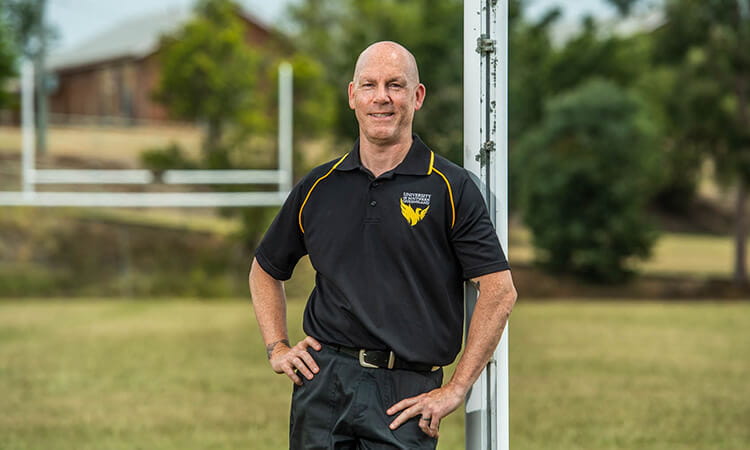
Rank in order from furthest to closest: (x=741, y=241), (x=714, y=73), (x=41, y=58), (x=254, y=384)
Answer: (x=741, y=241)
(x=714, y=73)
(x=41, y=58)
(x=254, y=384)

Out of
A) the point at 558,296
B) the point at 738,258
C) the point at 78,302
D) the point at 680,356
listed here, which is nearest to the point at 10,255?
the point at 78,302

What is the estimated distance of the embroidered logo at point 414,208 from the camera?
2332mm

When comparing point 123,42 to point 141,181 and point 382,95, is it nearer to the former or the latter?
point 141,181

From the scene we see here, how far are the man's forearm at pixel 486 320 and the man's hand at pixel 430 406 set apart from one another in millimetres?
24

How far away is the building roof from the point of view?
79.9 feet

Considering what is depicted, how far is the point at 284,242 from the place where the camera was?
255 cm

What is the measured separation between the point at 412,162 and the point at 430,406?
0.57 metres

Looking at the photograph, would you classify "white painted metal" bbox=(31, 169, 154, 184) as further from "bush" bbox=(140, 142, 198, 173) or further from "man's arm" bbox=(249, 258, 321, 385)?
"man's arm" bbox=(249, 258, 321, 385)

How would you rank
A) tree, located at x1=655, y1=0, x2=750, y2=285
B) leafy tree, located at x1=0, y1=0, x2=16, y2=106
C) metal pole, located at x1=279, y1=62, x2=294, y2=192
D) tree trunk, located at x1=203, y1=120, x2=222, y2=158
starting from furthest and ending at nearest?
tree, located at x1=655, y1=0, x2=750, y2=285, tree trunk, located at x1=203, y1=120, x2=222, y2=158, leafy tree, located at x1=0, y1=0, x2=16, y2=106, metal pole, located at x1=279, y1=62, x2=294, y2=192

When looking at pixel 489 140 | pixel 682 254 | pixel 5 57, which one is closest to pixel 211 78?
pixel 5 57

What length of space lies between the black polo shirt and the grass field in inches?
134

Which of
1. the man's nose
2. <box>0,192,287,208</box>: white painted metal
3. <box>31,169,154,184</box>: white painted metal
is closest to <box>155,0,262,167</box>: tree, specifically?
<box>31,169,154,184</box>: white painted metal

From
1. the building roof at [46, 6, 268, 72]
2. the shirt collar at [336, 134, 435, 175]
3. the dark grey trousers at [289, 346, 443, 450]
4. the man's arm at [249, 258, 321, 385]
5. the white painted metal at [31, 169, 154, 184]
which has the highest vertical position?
the building roof at [46, 6, 268, 72]

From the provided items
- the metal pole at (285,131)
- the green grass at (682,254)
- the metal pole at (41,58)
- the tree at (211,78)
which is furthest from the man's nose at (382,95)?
the green grass at (682,254)
